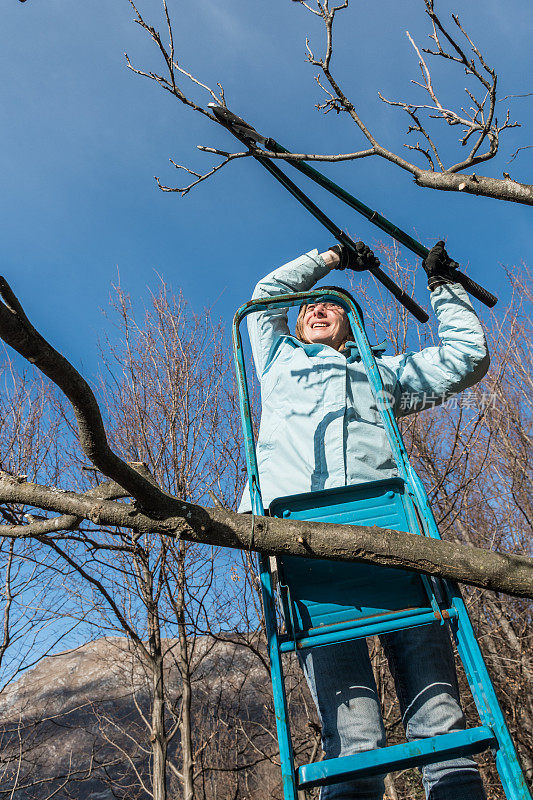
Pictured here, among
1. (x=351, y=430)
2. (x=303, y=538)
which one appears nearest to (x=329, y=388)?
(x=351, y=430)

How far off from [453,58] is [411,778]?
1007 cm

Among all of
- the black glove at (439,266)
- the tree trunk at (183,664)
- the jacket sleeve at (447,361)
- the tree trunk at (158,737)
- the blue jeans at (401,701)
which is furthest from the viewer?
the tree trunk at (183,664)

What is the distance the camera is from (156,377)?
7086 millimetres

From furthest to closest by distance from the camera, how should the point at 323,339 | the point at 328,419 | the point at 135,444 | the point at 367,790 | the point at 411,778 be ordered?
the point at 411,778 → the point at 135,444 → the point at 323,339 → the point at 328,419 → the point at 367,790

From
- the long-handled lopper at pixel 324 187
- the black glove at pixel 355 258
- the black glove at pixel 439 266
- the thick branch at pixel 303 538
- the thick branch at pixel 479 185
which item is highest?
the long-handled lopper at pixel 324 187

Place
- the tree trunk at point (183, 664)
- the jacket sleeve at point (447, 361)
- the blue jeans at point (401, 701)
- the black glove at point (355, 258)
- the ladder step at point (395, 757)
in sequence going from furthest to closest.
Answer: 1. the tree trunk at point (183, 664)
2. the black glove at point (355, 258)
3. the jacket sleeve at point (447, 361)
4. the blue jeans at point (401, 701)
5. the ladder step at point (395, 757)

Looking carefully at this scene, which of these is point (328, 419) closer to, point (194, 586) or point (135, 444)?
point (194, 586)

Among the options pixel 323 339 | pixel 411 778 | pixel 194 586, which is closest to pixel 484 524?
pixel 411 778

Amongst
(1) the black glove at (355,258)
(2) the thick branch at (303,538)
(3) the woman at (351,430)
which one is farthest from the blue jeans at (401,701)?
(1) the black glove at (355,258)

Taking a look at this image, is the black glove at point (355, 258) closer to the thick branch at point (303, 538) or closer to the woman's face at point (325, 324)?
the woman's face at point (325, 324)

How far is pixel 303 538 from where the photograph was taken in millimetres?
1623

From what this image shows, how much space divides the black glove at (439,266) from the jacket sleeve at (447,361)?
4 cm

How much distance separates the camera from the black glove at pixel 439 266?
270 cm

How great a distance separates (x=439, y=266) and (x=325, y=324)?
2.04 feet
